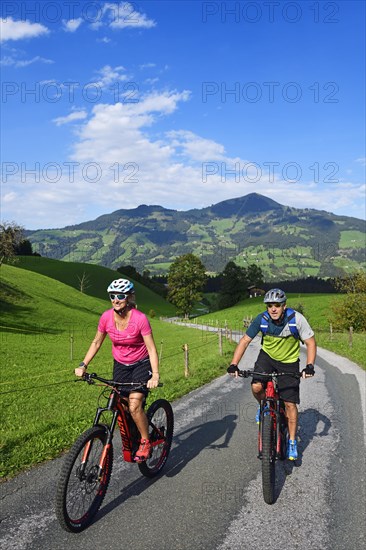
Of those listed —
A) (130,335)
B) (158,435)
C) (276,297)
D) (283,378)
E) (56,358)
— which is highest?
(276,297)

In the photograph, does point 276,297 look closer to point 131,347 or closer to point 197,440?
point 131,347

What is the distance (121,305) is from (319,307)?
80782 mm

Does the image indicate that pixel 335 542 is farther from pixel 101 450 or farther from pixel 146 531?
pixel 101 450

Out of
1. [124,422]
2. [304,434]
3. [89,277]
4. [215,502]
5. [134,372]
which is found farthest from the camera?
[89,277]

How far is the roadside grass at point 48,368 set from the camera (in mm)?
8289

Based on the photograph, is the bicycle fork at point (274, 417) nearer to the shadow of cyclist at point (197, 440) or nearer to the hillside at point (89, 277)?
the shadow of cyclist at point (197, 440)

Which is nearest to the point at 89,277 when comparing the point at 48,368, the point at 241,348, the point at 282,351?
the point at 48,368

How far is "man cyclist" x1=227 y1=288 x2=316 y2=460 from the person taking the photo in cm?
671

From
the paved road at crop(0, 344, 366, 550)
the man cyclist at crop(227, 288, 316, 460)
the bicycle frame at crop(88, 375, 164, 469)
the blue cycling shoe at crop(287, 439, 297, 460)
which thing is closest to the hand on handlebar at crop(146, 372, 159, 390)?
the bicycle frame at crop(88, 375, 164, 469)

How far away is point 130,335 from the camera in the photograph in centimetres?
598

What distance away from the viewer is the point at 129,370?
6.10 meters

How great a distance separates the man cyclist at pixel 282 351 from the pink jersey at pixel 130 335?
1551mm

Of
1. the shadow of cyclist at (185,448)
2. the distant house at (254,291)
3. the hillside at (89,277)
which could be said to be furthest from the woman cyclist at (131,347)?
the distant house at (254,291)

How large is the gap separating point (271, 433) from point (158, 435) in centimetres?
177
